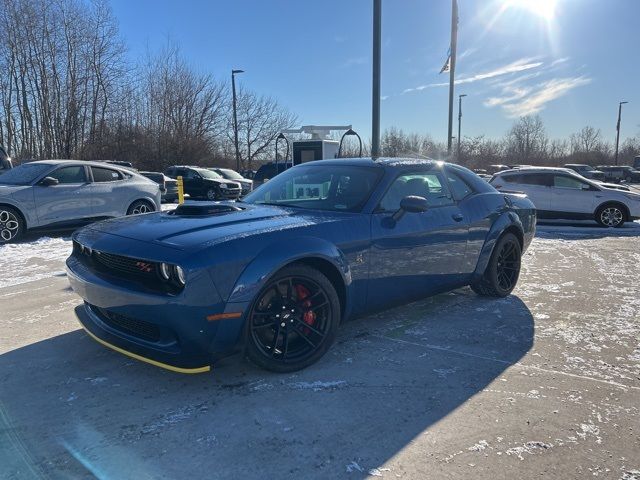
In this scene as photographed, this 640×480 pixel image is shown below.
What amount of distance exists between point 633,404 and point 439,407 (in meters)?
1.21

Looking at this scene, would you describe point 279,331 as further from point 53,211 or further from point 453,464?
point 53,211

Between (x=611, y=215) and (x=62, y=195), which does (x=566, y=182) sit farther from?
(x=62, y=195)

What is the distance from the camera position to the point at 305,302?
3.36 metres

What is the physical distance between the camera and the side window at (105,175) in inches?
377

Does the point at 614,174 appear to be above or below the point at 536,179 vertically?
below

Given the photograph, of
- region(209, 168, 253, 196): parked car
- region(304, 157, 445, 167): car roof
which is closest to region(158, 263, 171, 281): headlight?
region(304, 157, 445, 167): car roof

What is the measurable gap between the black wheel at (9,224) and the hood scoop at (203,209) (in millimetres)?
6130

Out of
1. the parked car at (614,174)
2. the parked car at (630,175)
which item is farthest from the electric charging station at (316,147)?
the parked car at (630,175)

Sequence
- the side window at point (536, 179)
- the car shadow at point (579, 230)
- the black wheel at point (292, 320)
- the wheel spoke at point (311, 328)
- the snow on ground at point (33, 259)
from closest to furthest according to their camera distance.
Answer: the black wheel at point (292, 320), the wheel spoke at point (311, 328), the snow on ground at point (33, 259), the car shadow at point (579, 230), the side window at point (536, 179)

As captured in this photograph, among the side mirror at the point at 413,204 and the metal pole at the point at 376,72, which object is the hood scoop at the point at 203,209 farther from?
the metal pole at the point at 376,72

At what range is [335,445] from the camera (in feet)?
8.29

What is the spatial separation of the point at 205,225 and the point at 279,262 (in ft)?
2.01

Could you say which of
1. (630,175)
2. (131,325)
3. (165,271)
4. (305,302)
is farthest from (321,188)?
(630,175)

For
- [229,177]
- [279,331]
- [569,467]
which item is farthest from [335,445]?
[229,177]
